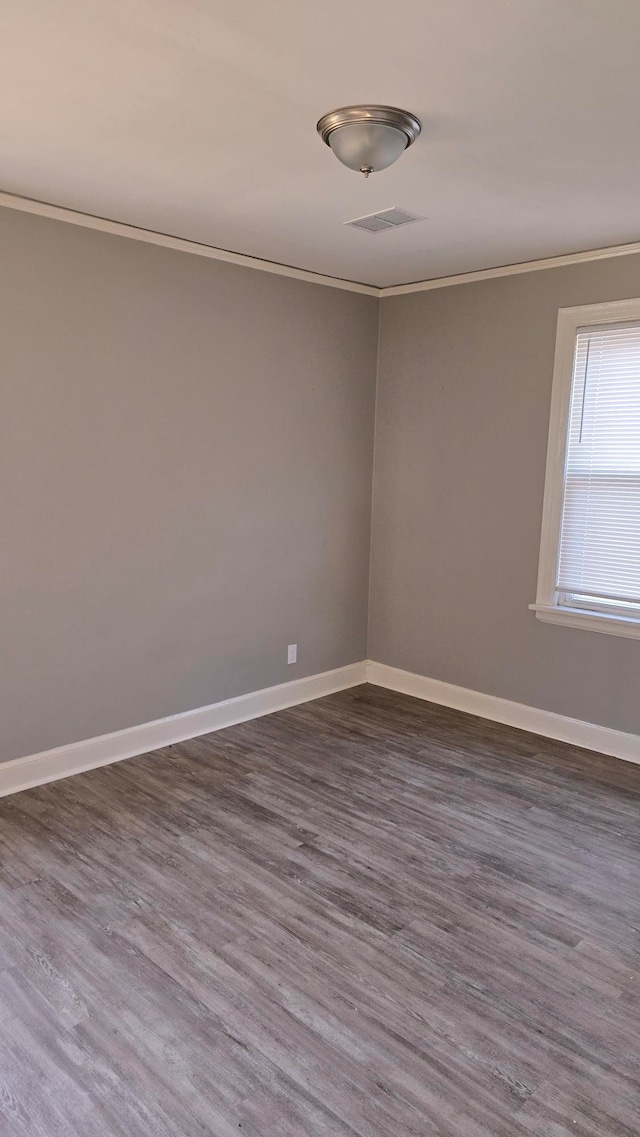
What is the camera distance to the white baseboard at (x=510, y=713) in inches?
150

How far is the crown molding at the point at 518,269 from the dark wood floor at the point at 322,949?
2445 mm

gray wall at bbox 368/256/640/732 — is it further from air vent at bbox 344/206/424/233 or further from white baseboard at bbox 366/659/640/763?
Answer: air vent at bbox 344/206/424/233

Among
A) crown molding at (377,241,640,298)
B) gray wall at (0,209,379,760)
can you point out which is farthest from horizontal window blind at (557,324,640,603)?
gray wall at (0,209,379,760)

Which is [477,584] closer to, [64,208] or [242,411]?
[242,411]

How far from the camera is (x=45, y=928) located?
238 centimetres

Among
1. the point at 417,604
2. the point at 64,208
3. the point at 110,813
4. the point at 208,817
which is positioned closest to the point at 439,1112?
the point at 208,817

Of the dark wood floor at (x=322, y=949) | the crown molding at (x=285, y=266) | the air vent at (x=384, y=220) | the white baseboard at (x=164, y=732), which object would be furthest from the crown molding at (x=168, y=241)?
the dark wood floor at (x=322, y=949)

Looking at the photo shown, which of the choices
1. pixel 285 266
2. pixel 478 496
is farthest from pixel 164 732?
pixel 285 266

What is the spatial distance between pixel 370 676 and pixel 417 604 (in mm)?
636

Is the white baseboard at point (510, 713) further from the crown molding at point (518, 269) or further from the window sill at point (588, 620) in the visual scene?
the crown molding at point (518, 269)

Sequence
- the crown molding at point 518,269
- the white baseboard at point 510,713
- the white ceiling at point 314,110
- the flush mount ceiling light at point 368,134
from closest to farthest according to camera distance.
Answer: the white ceiling at point 314,110 → the flush mount ceiling light at point 368,134 → the crown molding at point 518,269 → the white baseboard at point 510,713

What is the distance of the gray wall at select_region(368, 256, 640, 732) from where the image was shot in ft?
12.6

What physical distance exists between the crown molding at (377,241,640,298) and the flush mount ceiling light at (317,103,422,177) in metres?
1.68

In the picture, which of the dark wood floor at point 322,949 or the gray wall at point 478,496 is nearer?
the dark wood floor at point 322,949
